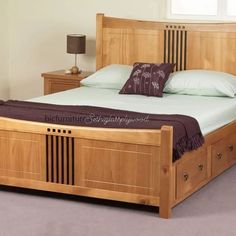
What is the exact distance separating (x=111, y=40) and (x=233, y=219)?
2.69 meters

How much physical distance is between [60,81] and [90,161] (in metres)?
2.19

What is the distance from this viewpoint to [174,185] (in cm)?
442

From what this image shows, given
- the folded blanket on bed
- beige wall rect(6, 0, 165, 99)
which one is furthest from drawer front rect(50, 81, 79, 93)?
the folded blanket on bed

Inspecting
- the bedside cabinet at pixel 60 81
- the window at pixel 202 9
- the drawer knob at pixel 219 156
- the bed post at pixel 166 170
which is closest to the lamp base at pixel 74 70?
the bedside cabinet at pixel 60 81

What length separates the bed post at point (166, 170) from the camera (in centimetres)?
425

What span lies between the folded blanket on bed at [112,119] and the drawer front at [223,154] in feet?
1.44

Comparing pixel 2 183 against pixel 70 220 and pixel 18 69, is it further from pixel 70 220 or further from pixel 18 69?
pixel 18 69

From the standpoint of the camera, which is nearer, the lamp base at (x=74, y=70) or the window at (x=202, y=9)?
the window at (x=202, y=9)

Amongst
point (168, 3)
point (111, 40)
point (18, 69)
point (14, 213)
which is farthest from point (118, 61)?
point (14, 213)

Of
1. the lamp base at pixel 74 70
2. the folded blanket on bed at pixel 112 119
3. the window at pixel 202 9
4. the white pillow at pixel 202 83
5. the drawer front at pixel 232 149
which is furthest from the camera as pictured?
the lamp base at pixel 74 70

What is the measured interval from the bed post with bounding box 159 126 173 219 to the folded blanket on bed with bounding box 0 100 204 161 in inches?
4.4

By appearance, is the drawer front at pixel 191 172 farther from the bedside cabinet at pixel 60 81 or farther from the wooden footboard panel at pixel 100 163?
the bedside cabinet at pixel 60 81

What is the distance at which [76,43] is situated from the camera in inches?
256

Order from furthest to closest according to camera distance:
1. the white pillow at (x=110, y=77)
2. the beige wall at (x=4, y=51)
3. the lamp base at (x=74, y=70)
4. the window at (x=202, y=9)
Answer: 1. the beige wall at (x=4, y=51)
2. the lamp base at (x=74, y=70)
3. the window at (x=202, y=9)
4. the white pillow at (x=110, y=77)
